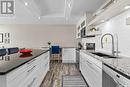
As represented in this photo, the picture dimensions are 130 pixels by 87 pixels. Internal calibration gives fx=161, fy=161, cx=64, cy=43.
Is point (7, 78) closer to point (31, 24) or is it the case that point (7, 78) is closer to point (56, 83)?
point (56, 83)

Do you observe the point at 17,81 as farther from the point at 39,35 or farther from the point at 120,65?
the point at 39,35

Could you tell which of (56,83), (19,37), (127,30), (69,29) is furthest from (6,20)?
(127,30)

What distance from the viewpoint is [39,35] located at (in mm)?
10398

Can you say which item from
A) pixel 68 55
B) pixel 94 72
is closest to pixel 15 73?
pixel 94 72

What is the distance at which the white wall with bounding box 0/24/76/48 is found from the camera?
10.3 meters

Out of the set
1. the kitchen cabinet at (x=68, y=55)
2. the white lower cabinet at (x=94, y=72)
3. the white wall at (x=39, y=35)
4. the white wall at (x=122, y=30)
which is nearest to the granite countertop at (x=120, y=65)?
the white lower cabinet at (x=94, y=72)

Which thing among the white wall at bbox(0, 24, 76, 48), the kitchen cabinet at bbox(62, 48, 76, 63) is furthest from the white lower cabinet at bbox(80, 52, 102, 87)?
the white wall at bbox(0, 24, 76, 48)

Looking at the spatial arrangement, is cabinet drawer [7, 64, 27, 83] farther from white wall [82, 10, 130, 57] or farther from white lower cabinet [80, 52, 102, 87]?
white wall [82, 10, 130, 57]

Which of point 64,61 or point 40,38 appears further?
point 40,38

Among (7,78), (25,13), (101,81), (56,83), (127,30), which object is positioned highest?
(25,13)

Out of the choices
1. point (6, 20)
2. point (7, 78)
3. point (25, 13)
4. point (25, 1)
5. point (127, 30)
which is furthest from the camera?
point (6, 20)

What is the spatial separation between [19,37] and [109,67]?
29.6 feet

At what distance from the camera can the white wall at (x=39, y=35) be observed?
10344mm

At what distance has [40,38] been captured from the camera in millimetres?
10422
